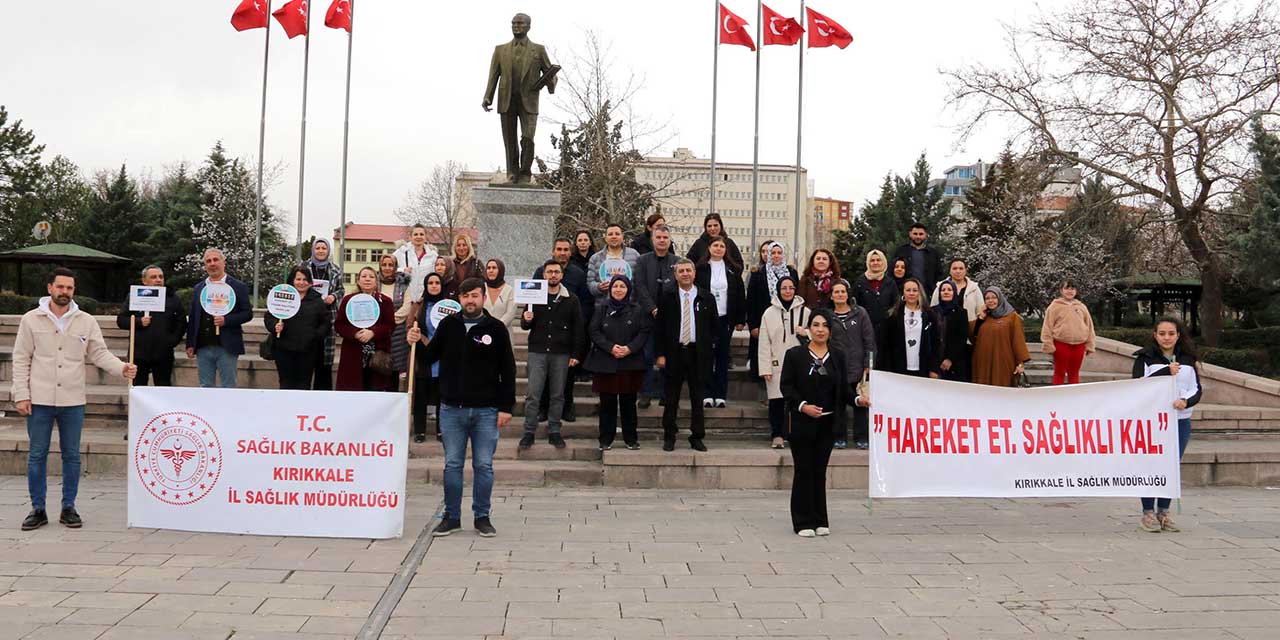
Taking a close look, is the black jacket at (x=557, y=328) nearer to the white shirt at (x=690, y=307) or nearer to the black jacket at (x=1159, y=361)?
the white shirt at (x=690, y=307)

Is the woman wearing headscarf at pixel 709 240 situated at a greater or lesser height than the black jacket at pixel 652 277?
greater

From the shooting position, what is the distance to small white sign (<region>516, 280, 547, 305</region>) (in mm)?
9234

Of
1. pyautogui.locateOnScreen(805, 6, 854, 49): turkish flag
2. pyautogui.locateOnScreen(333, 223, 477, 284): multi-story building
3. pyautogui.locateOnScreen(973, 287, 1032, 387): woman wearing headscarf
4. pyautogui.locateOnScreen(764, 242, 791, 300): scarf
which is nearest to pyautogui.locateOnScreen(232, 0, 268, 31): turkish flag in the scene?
pyautogui.locateOnScreen(805, 6, 854, 49): turkish flag

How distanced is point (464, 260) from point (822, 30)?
11204mm

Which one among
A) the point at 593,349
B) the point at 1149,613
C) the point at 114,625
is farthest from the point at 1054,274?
the point at 114,625

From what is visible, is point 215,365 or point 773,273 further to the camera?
point 773,273

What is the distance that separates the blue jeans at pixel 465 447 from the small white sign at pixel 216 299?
386cm

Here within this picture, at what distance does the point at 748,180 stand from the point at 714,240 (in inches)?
4549

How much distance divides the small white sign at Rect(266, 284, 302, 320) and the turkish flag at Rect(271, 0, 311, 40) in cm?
1244

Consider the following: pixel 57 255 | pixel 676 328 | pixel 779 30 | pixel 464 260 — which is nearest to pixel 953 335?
pixel 676 328

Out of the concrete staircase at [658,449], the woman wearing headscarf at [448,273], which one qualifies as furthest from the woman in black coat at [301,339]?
the concrete staircase at [658,449]

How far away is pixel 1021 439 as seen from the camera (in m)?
8.23

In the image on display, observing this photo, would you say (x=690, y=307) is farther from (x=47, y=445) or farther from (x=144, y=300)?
(x=47, y=445)

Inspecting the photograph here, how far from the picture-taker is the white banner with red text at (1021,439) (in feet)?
26.6
